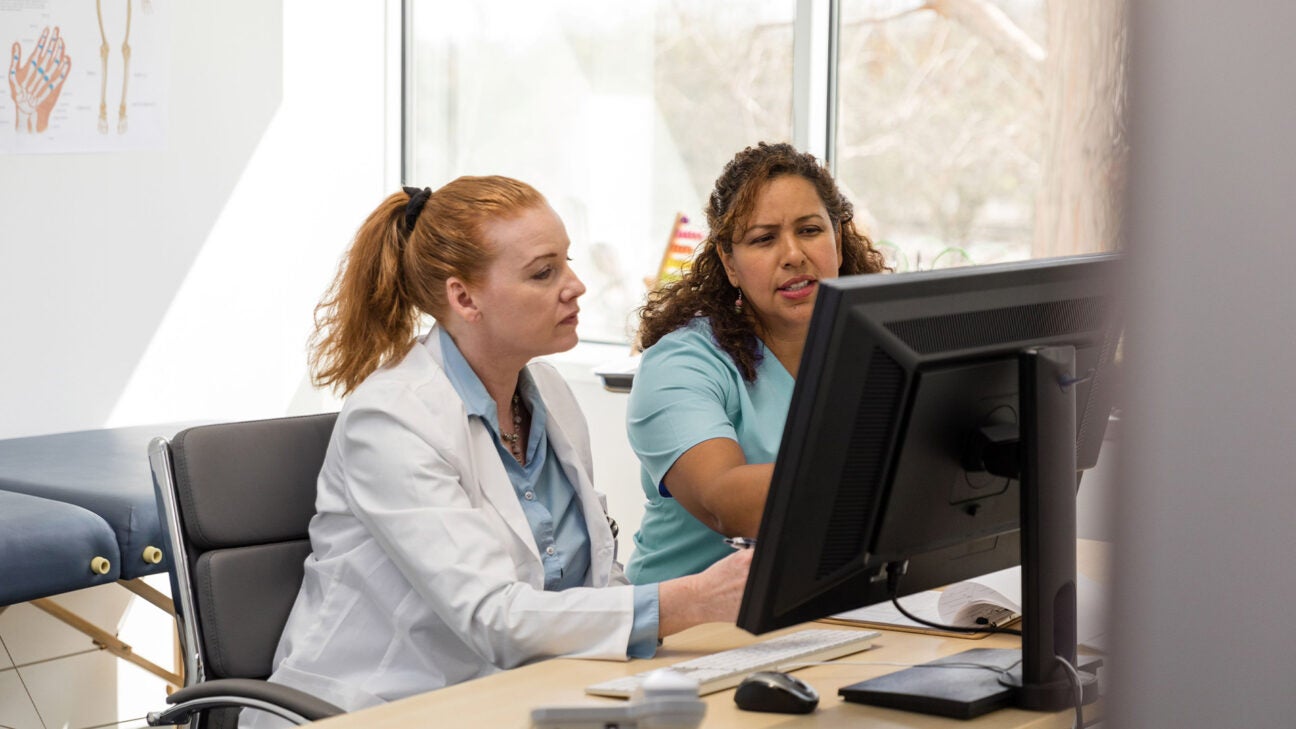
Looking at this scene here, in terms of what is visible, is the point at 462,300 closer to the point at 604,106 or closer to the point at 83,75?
the point at 83,75

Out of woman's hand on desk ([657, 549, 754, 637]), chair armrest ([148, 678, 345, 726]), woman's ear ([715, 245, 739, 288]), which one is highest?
woman's ear ([715, 245, 739, 288])

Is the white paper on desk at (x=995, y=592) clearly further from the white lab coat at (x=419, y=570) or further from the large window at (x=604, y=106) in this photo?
the large window at (x=604, y=106)

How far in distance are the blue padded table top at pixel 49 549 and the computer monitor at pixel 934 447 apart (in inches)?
71.2

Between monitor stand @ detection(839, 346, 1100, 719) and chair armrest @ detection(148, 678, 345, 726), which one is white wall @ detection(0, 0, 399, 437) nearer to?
chair armrest @ detection(148, 678, 345, 726)

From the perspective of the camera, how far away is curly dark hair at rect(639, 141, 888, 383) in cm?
202

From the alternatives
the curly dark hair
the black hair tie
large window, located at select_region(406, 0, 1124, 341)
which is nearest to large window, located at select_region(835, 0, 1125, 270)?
Result: large window, located at select_region(406, 0, 1124, 341)

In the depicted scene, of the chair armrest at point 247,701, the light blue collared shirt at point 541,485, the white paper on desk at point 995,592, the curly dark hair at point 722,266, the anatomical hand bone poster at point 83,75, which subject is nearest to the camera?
the chair armrest at point 247,701

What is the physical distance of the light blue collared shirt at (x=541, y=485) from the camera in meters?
1.71

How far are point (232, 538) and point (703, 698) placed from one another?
685mm

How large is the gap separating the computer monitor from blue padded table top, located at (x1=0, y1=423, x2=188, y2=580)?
141cm

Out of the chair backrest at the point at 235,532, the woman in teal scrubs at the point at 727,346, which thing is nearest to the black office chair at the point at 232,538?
the chair backrest at the point at 235,532

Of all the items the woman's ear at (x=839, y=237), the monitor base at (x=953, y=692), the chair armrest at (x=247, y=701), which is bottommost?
the chair armrest at (x=247, y=701)

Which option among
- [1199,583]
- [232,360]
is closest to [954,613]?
[1199,583]

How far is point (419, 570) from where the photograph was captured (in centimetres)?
149
